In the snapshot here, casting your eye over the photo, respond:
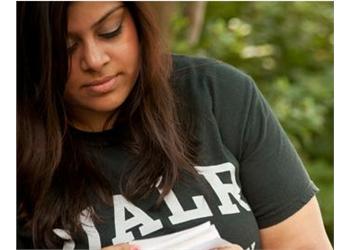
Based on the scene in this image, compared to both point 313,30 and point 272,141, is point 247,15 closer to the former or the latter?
point 313,30

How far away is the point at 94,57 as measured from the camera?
147cm

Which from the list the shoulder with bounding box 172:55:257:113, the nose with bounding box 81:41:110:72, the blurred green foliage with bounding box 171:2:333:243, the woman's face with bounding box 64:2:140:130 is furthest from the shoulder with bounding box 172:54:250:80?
the blurred green foliage with bounding box 171:2:333:243

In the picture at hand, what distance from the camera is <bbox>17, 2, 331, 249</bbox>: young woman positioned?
150 cm

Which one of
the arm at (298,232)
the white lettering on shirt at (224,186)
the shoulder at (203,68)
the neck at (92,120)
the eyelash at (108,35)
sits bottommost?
the arm at (298,232)

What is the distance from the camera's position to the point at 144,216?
4.95 ft

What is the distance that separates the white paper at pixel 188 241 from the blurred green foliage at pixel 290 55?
1.58 m

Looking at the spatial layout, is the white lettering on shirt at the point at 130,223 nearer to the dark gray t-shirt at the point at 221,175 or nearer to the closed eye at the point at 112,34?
the dark gray t-shirt at the point at 221,175

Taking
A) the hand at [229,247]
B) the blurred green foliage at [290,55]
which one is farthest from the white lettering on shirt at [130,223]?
the blurred green foliage at [290,55]

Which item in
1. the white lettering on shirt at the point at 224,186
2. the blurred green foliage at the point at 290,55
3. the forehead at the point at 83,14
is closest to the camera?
the forehead at the point at 83,14

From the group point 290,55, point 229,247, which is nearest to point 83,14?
point 229,247

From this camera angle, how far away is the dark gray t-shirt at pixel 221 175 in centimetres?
151

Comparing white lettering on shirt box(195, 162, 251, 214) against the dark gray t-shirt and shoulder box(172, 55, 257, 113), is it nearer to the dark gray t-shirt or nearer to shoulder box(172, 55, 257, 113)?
the dark gray t-shirt

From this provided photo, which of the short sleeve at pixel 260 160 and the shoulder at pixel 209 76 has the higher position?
the shoulder at pixel 209 76

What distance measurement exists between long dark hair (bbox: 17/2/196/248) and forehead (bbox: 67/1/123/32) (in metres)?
0.07
